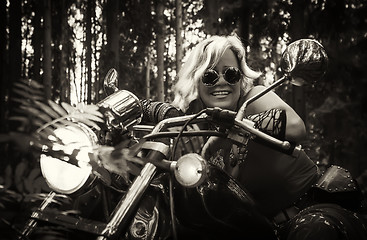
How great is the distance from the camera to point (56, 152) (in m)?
1.31

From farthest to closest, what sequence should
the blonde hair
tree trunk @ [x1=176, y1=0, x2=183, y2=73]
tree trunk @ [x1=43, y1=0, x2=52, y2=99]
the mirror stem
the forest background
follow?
tree trunk @ [x1=176, y1=0, x2=183, y2=73], tree trunk @ [x1=43, y1=0, x2=52, y2=99], the forest background, the blonde hair, the mirror stem

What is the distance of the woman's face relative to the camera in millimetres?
2748

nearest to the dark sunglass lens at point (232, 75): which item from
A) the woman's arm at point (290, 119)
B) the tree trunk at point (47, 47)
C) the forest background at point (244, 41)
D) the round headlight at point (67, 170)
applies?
the woman's arm at point (290, 119)

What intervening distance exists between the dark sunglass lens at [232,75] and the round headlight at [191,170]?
3.43ft

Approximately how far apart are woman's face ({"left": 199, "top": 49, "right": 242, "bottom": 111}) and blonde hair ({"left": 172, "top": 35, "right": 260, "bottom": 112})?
41 mm

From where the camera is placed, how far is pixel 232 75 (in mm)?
2551

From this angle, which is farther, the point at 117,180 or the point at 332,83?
the point at 332,83

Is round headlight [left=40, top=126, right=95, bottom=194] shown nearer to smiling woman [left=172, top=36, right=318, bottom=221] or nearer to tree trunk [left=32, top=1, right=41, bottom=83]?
smiling woman [left=172, top=36, right=318, bottom=221]

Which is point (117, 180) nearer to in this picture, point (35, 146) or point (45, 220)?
point (45, 220)

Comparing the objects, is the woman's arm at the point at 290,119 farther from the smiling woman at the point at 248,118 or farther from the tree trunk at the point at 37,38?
the tree trunk at the point at 37,38

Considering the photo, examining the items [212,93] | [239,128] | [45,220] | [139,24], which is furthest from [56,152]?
[139,24]

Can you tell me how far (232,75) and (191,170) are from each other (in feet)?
3.56

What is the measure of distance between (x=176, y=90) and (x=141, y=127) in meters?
1.25

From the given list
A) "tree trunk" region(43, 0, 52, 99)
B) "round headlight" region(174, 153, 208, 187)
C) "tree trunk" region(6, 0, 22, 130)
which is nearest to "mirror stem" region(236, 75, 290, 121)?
"round headlight" region(174, 153, 208, 187)
